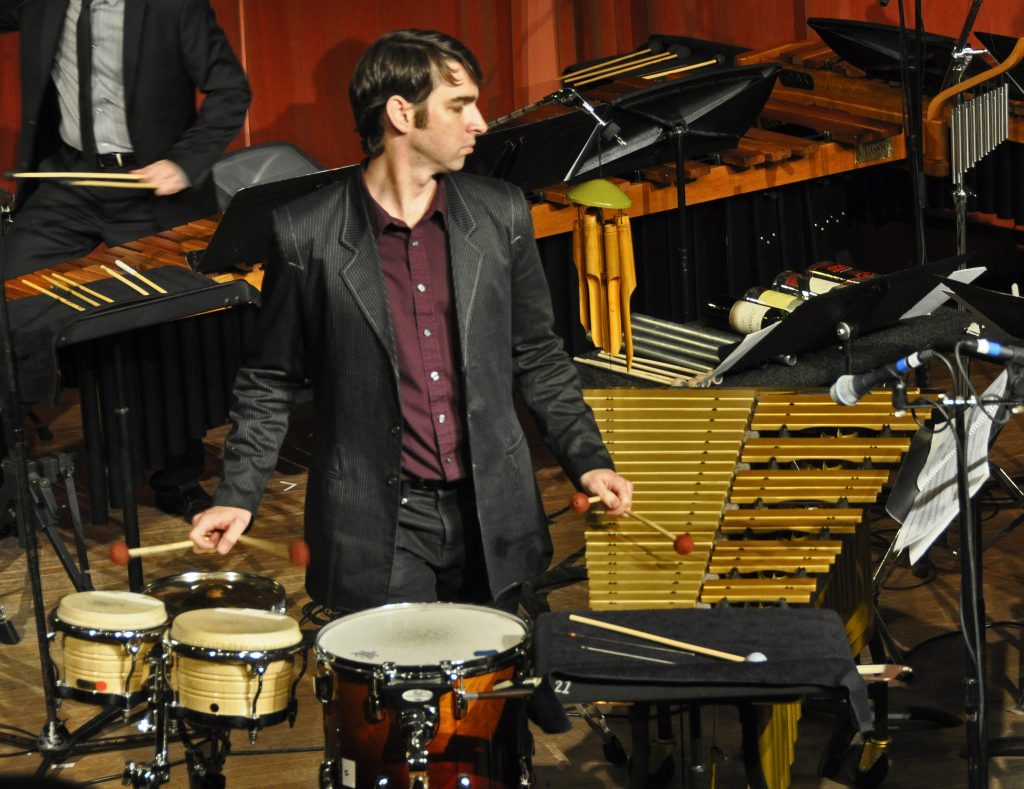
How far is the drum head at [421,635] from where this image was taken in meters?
2.88

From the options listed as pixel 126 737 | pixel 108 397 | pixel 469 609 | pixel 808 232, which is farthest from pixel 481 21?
pixel 469 609

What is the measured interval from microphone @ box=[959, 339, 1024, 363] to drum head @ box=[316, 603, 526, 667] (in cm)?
95

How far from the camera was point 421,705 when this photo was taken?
2783 mm

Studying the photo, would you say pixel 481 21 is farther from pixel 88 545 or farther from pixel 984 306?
pixel 984 306

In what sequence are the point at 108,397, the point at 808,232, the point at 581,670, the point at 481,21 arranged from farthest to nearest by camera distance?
the point at 481,21 → the point at 808,232 → the point at 108,397 → the point at 581,670

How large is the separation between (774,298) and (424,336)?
69.4 inches

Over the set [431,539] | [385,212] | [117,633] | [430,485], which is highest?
[385,212]

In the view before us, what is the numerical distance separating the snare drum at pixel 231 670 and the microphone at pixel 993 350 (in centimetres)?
137

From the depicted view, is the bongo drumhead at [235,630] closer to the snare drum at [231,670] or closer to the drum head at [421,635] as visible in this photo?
the snare drum at [231,670]

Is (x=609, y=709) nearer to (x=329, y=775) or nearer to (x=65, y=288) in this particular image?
(x=329, y=775)

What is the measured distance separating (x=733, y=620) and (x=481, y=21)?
20.9 feet

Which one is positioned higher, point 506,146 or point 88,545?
point 506,146

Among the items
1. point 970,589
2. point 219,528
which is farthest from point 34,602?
point 970,589

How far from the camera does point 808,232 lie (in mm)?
5926
